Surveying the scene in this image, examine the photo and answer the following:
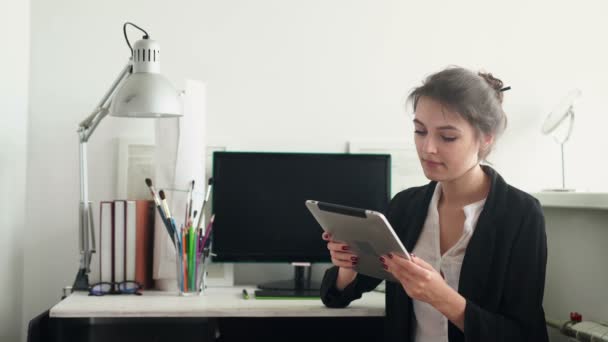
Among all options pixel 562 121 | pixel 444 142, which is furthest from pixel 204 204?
pixel 562 121

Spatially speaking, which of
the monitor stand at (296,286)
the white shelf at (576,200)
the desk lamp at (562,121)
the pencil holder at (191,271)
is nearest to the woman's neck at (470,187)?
the white shelf at (576,200)

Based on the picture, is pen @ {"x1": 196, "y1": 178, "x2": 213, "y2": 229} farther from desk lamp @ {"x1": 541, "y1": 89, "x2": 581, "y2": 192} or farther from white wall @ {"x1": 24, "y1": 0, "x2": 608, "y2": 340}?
desk lamp @ {"x1": 541, "y1": 89, "x2": 581, "y2": 192}

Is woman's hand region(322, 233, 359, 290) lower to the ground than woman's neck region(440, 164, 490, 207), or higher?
lower

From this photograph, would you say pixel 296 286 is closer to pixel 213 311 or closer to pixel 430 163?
pixel 213 311

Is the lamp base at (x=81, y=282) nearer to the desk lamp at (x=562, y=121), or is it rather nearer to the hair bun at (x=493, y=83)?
the hair bun at (x=493, y=83)

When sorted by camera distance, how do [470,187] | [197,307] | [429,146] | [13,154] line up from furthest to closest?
[13,154] < [197,307] < [470,187] < [429,146]

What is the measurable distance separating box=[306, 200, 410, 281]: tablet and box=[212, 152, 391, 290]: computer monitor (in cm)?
51

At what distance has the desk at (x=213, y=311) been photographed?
69.1 inches

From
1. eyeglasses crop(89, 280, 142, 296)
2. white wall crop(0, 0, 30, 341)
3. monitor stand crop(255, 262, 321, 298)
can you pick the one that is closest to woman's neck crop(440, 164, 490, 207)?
monitor stand crop(255, 262, 321, 298)

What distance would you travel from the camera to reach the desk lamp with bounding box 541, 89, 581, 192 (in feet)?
7.36

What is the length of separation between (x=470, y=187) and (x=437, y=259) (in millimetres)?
203

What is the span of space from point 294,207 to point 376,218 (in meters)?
0.81

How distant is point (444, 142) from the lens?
1.57 meters

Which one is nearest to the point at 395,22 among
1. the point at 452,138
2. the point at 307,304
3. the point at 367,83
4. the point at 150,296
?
the point at 367,83
